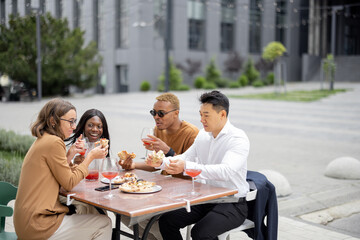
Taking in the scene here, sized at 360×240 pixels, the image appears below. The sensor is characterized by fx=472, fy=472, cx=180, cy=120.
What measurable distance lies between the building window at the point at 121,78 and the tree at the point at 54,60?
216 inches

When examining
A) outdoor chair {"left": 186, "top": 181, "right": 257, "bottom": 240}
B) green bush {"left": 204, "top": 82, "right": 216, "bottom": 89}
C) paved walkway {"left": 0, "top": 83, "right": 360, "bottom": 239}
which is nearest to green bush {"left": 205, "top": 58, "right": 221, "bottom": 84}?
green bush {"left": 204, "top": 82, "right": 216, "bottom": 89}

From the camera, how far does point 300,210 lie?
6309 mm

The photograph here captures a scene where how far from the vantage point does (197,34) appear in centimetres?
4244

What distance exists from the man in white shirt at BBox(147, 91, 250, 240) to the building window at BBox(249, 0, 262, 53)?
42.1 metres

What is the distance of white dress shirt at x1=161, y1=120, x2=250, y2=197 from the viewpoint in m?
3.57

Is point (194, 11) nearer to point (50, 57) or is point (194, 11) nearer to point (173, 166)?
point (50, 57)

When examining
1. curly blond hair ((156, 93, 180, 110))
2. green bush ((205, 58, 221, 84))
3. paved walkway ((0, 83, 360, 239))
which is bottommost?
paved walkway ((0, 83, 360, 239))

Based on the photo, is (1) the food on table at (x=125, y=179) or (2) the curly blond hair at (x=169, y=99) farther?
(2) the curly blond hair at (x=169, y=99)

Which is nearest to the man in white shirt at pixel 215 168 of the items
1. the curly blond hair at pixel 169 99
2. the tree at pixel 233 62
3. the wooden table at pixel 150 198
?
the wooden table at pixel 150 198

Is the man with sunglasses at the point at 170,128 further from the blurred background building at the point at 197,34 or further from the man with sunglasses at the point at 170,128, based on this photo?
the blurred background building at the point at 197,34

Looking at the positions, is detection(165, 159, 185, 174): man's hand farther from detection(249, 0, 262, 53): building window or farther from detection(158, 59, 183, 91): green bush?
detection(249, 0, 262, 53): building window

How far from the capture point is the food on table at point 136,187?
3.31 m

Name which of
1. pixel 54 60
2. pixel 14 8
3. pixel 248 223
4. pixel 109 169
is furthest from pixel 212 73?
pixel 109 169

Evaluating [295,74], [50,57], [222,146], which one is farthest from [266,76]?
[222,146]
